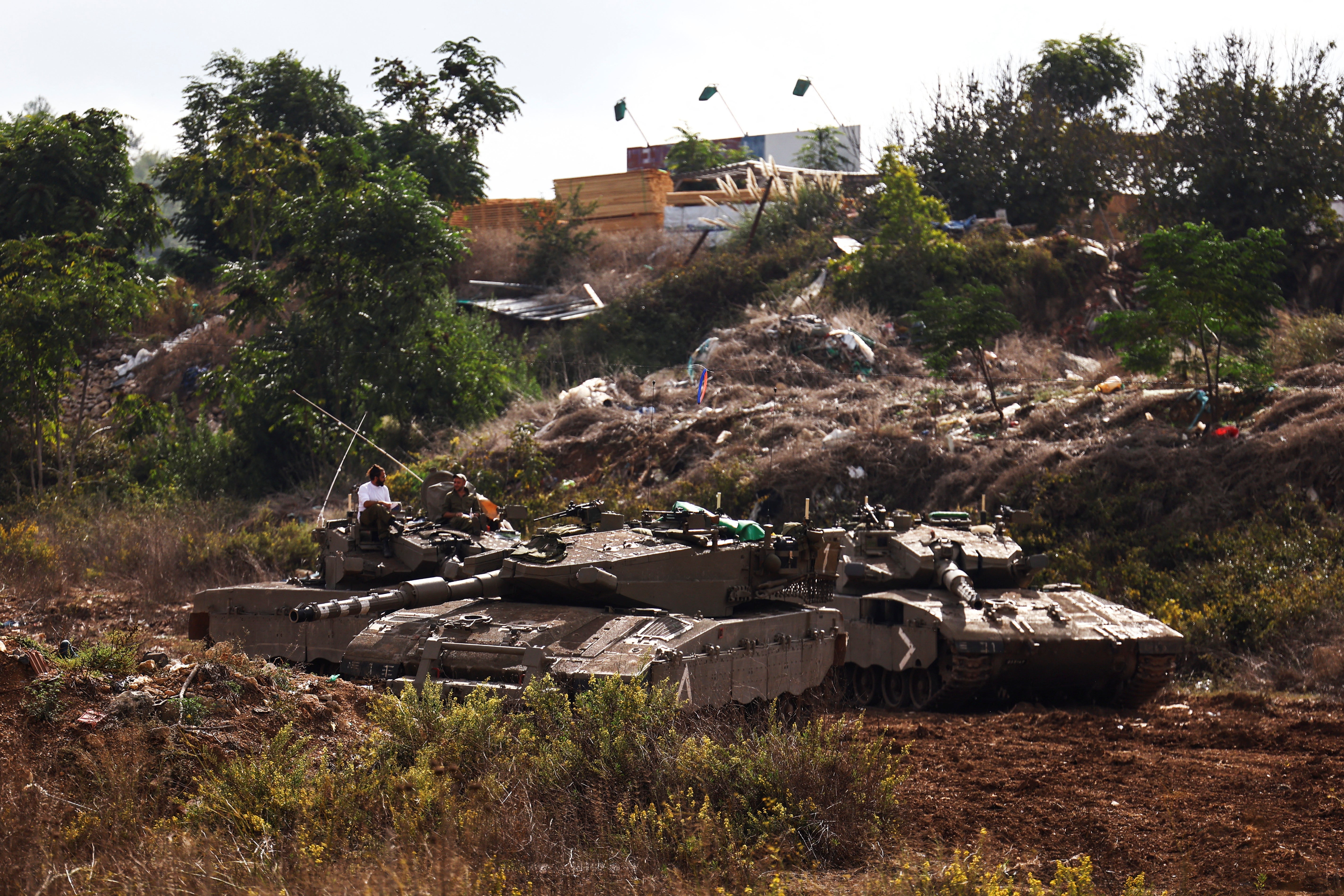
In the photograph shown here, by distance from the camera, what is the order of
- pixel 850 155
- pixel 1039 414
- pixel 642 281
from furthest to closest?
1. pixel 850 155
2. pixel 642 281
3. pixel 1039 414

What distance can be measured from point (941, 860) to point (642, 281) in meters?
26.0

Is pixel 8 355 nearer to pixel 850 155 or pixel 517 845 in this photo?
pixel 517 845

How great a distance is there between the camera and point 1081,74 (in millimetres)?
33844

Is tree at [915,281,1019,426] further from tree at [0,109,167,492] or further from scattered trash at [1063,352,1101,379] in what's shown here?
tree at [0,109,167,492]

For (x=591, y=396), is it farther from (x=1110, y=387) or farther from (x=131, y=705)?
(x=131, y=705)

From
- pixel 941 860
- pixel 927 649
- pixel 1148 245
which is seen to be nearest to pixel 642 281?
pixel 1148 245

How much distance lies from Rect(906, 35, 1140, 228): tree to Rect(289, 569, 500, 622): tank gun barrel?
72.8ft

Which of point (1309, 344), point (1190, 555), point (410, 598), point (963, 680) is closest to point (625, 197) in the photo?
point (1309, 344)

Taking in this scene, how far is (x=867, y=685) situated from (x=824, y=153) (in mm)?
27483

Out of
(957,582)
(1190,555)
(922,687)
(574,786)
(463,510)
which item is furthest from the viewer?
(1190,555)

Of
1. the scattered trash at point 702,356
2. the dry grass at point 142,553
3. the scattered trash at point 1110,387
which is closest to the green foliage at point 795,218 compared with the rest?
the scattered trash at point 702,356

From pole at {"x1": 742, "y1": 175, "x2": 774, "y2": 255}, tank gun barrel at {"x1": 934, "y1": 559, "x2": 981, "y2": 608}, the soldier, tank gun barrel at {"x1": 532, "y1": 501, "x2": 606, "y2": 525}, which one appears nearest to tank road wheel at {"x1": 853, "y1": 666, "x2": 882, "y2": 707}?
tank gun barrel at {"x1": 934, "y1": 559, "x2": 981, "y2": 608}

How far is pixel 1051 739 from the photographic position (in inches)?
390

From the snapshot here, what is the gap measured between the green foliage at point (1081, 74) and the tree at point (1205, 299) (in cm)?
1818
